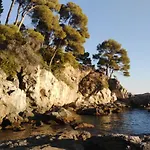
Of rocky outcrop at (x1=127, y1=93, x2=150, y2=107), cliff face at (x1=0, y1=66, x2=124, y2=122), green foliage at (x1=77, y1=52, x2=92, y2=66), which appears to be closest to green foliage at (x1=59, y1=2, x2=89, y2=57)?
cliff face at (x1=0, y1=66, x2=124, y2=122)

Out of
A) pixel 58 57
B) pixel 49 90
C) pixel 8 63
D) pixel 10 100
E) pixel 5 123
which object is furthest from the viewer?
pixel 58 57

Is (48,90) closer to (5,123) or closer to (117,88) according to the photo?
(5,123)

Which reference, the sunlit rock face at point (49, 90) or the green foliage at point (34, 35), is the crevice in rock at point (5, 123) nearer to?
the sunlit rock face at point (49, 90)

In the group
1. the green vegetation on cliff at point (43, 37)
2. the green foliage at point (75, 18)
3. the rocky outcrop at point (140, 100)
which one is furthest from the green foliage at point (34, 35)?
the rocky outcrop at point (140, 100)

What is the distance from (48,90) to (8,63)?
27.6 ft

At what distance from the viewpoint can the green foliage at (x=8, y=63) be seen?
104ft

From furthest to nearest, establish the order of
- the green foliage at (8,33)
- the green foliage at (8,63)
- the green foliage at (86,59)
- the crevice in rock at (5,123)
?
the green foliage at (86,59)
the green foliage at (8,33)
the green foliage at (8,63)
the crevice in rock at (5,123)

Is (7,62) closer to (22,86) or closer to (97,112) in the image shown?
(22,86)

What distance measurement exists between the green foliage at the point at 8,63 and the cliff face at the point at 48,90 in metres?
1.06

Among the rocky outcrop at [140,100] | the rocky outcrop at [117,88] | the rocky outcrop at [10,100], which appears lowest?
the rocky outcrop at [10,100]

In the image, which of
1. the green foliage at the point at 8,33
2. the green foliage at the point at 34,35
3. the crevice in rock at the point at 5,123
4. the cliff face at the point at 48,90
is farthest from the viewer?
the green foliage at the point at 34,35

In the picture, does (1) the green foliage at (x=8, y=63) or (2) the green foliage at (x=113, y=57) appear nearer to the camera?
(1) the green foliage at (x=8, y=63)

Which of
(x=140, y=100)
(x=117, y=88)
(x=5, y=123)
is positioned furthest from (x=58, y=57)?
(x=140, y=100)

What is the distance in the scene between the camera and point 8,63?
32.8 m
